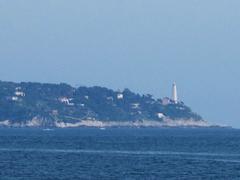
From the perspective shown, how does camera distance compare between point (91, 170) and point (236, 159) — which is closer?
point (91, 170)

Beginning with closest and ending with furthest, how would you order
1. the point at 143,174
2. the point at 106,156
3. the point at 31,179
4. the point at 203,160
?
the point at 31,179 → the point at 143,174 → the point at 203,160 → the point at 106,156

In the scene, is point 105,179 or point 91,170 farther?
point 91,170

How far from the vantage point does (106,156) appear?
4033 inches

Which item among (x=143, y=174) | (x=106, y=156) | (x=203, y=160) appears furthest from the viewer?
(x=106, y=156)

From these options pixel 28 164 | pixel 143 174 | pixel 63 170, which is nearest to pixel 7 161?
pixel 28 164

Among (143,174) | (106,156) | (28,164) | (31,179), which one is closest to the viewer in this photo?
(31,179)

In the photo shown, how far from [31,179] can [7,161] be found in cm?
1964

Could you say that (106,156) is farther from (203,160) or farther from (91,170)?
(91,170)

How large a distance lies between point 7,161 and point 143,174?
59.6 ft

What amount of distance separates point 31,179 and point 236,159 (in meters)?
30.9

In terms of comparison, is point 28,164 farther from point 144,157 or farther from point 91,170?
point 144,157

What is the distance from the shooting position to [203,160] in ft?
313

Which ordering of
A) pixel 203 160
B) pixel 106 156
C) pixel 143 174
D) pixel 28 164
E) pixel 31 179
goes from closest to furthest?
pixel 31 179 < pixel 143 174 < pixel 28 164 < pixel 203 160 < pixel 106 156

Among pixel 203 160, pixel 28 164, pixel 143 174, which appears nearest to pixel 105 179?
pixel 143 174
